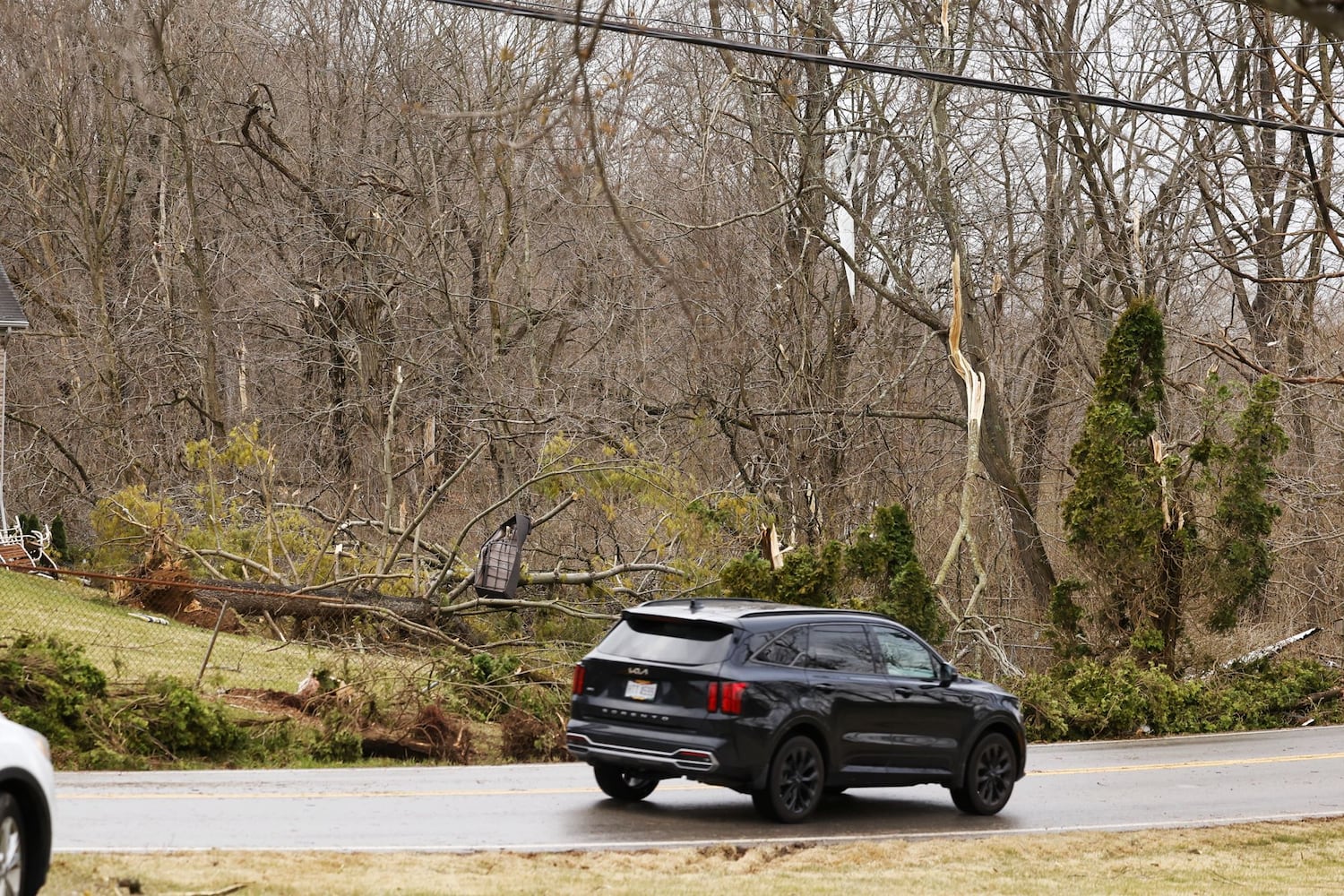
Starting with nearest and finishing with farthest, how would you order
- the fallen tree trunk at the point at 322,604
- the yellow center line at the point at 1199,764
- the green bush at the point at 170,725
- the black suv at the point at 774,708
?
the black suv at the point at 774,708 < the green bush at the point at 170,725 < the yellow center line at the point at 1199,764 < the fallen tree trunk at the point at 322,604

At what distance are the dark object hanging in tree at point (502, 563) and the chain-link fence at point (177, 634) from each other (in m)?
1.59

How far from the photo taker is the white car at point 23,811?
23.1 feet

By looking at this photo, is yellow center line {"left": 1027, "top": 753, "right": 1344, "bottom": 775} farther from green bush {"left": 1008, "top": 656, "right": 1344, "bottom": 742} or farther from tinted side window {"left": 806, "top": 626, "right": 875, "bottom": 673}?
tinted side window {"left": 806, "top": 626, "right": 875, "bottom": 673}

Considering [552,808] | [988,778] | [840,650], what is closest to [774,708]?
[840,650]

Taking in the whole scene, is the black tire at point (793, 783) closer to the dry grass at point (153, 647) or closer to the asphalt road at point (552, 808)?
the asphalt road at point (552, 808)

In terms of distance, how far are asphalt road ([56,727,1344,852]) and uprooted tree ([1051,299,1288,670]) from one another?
5.87 m

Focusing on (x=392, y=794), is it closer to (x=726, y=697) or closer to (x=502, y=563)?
(x=726, y=697)

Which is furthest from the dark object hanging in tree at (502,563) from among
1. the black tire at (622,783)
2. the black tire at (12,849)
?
the black tire at (12,849)

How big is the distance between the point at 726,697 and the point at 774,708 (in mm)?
419

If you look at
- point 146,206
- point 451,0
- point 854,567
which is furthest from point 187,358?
point 451,0

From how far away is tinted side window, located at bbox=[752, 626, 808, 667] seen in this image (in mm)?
12438

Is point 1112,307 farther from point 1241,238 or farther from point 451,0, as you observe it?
point 451,0

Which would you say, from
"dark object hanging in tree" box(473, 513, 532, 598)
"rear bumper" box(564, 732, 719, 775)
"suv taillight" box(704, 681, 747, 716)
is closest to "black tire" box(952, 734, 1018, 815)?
"suv taillight" box(704, 681, 747, 716)

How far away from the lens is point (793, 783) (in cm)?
1252
